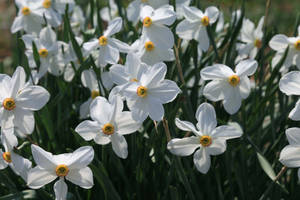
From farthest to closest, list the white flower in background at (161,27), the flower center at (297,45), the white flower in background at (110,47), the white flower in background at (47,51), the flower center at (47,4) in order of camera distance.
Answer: the flower center at (47,4) < the white flower in background at (47,51) < the flower center at (297,45) < the white flower in background at (110,47) < the white flower in background at (161,27)

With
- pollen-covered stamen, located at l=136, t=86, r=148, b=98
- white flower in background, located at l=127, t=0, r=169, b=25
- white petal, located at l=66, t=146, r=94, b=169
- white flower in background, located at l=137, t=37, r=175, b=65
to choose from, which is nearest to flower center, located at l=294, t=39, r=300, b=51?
white flower in background, located at l=137, t=37, r=175, b=65

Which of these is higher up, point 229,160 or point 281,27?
point 229,160

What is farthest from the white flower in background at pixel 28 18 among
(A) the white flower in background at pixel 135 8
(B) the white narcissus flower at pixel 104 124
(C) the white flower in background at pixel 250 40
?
(C) the white flower in background at pixel 250 40

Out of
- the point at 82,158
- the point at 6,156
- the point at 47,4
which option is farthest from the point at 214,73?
the point at 47,4

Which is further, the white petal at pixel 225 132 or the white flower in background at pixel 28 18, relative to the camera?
the white flower in background at pixel 28 18

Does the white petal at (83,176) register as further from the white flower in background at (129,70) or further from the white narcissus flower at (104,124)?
the white flower in background at (129,70)

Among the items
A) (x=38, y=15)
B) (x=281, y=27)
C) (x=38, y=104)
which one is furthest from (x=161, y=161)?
(x=281, y=27)

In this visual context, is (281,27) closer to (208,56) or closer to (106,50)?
(208,56)
